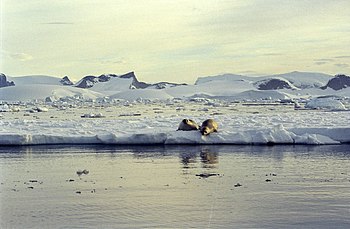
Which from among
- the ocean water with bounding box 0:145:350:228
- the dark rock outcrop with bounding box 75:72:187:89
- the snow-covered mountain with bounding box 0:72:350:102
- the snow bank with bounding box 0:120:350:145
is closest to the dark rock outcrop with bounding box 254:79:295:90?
the snow-covered mountain with bounding box 0:72:350:102

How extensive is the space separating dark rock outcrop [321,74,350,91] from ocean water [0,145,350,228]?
90083 mm

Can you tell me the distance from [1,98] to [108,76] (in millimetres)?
54318

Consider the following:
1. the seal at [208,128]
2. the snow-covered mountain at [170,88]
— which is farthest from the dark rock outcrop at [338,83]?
the seal at [208,128]

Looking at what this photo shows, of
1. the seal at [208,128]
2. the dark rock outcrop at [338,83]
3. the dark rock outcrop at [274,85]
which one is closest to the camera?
the seal at [208,128]

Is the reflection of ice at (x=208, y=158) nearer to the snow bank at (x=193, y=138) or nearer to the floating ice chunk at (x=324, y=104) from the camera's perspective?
the snow bank at (x=193, y=138)

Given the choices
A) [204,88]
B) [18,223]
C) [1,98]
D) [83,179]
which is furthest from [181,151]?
[204,88]

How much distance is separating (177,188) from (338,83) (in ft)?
321

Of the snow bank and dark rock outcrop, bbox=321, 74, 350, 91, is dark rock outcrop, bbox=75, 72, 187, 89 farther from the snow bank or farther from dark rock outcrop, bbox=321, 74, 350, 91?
the snow bank

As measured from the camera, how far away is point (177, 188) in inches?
376

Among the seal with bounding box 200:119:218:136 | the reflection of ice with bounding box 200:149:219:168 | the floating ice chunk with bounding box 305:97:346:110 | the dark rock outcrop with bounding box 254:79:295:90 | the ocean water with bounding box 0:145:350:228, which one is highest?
the dark rock outcrop with bounding box 254:79:295:90

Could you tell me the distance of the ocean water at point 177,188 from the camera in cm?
741

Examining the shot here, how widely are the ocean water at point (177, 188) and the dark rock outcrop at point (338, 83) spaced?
296 ft

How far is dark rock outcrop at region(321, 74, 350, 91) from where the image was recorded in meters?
102

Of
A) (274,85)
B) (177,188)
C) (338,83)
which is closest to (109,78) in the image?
(274,85)
